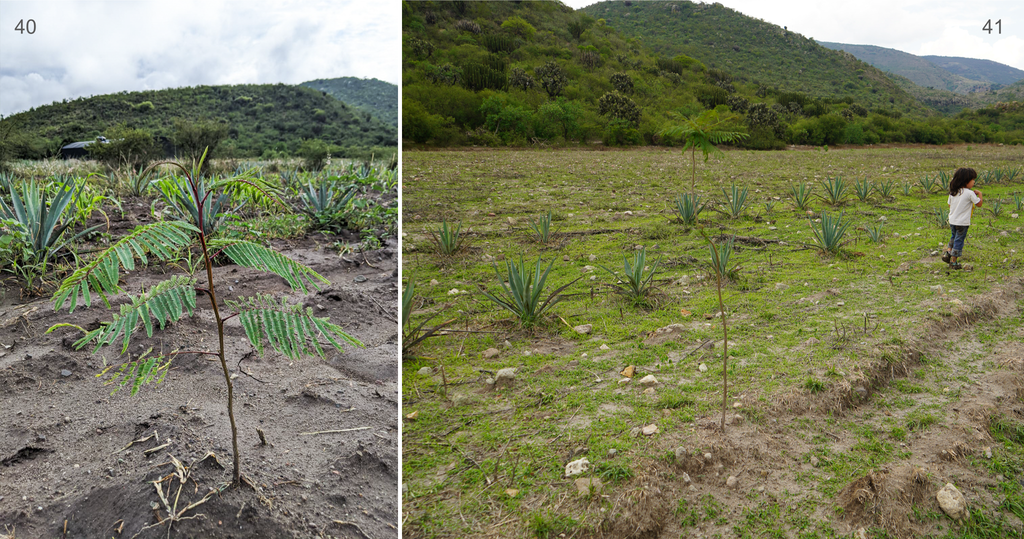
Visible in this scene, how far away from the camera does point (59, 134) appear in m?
26.8

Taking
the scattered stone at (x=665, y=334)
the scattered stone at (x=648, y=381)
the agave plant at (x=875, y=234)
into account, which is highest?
the agave plant at (x=875, y=234)

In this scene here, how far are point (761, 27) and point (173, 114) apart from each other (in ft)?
122

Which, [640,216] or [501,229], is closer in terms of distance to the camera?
[501,229]

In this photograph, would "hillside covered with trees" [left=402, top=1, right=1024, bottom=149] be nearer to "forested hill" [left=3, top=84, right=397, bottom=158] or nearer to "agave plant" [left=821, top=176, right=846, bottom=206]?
"agave plant" [left=821, top=176, right=846, bottom=206]

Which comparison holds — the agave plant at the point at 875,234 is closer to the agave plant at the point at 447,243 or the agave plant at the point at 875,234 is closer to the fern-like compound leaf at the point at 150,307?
the agave plant at the point at 447,243

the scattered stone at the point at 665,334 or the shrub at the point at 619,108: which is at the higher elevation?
the shrub at the point at 619,108

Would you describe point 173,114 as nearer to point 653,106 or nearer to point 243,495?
point 653,106

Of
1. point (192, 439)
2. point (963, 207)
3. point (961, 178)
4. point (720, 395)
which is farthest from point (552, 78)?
point (192, 439)

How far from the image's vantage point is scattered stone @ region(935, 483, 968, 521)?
1365 millimetres

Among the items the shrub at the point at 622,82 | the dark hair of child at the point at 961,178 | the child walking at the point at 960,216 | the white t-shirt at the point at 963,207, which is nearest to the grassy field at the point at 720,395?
the child walking at the point at 960,216

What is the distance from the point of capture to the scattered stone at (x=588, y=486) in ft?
4.64

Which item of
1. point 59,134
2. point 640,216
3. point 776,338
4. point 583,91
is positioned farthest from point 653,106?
point 59,134

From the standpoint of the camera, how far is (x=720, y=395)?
1.95m

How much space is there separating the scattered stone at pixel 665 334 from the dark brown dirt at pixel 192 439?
1.20 meters
